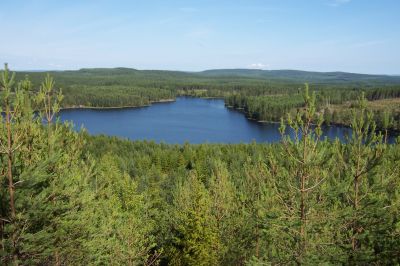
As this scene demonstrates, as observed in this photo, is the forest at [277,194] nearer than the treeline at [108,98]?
Yes

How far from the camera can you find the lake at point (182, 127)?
281 ft

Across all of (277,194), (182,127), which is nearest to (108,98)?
(182,127)

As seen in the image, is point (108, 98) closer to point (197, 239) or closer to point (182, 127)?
point (182, 127)

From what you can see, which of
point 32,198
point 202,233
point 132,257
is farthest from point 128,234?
point 32,198

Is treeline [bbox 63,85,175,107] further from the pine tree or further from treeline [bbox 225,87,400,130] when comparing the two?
the pine tree

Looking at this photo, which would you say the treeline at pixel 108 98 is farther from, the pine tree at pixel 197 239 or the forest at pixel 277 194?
the forest at pixel 277 194

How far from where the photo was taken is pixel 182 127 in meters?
98.6

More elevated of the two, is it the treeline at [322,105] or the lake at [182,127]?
the treeline at [322,105]

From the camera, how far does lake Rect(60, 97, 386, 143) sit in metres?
85.6

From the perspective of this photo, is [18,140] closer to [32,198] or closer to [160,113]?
[32,198]

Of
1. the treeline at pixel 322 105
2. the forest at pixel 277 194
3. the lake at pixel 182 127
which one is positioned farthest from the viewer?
the treeline at pixel 322 105

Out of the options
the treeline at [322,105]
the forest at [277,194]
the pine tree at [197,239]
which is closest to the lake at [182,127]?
the treeline at [322,105]

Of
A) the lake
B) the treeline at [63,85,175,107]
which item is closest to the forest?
the lake

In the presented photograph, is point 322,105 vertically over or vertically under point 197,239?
under
